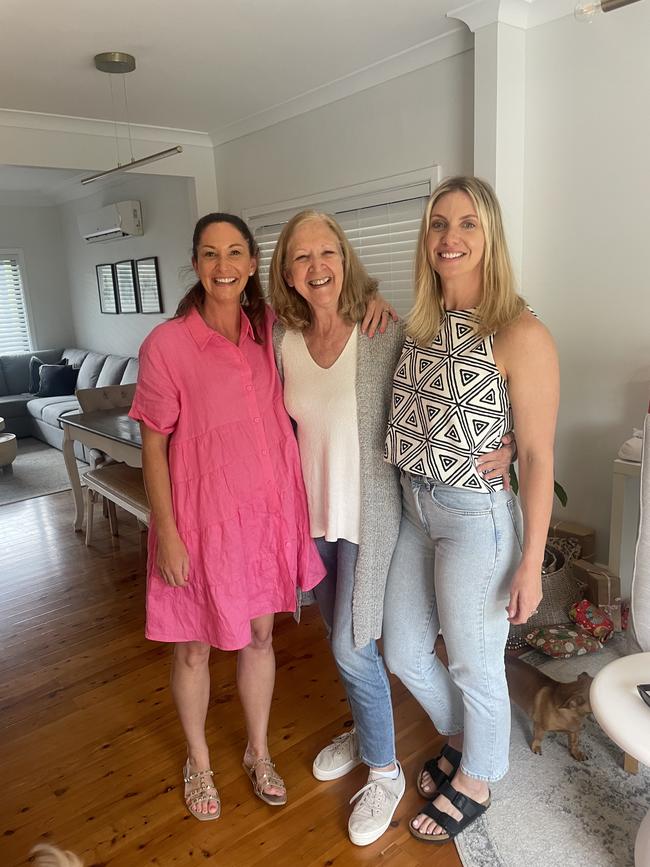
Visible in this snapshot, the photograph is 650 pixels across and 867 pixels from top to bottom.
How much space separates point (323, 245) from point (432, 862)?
5.00 ft

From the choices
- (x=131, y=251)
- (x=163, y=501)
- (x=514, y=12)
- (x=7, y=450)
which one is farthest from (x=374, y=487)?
(x=131, y=251)

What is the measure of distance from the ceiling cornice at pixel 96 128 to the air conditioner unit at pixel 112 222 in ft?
5.02

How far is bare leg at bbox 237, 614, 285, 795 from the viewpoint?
1763 millimetres

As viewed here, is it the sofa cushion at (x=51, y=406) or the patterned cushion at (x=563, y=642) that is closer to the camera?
the patterned cushion at (x=563, y=642)

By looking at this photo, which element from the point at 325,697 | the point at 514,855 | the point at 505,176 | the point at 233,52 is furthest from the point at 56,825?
the point at 233,52

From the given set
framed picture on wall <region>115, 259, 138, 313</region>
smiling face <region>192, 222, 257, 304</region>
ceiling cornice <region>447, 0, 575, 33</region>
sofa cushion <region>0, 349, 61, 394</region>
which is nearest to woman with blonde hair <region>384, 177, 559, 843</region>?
smiling face <region>192, 222, 257, 304</region>

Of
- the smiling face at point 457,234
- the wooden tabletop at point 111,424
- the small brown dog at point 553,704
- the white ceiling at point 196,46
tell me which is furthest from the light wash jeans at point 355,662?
the white ceiling at point 196,46

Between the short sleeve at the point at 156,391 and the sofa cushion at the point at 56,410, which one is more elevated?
the short sleeve at the point at 156,391

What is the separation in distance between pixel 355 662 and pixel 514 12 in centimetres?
253

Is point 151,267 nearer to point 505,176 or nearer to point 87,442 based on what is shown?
point 87,442

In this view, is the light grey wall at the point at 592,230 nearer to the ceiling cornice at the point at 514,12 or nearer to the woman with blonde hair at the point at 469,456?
the ceiling cornice at the point at 514,12

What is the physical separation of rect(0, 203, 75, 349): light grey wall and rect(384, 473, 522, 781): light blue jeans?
283 inches

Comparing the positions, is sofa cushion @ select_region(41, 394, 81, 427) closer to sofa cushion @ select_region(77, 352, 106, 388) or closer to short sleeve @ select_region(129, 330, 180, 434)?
sofa cushion @ select_region(77, 352, 106, 388)

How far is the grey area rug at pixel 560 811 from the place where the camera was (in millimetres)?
1599
